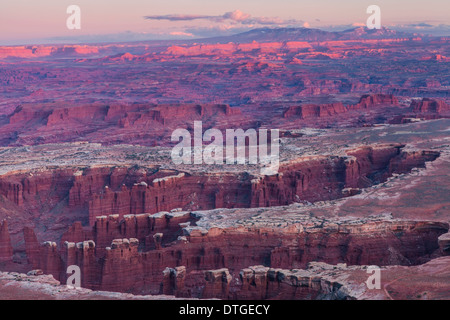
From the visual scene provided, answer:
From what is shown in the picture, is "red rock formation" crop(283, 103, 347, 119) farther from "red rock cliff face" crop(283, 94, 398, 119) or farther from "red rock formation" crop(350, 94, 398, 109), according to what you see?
"red rock formation" crop(350, 94, 398, 109)

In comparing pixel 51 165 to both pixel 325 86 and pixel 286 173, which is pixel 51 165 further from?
pixel 325 86

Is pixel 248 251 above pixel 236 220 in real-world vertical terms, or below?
below

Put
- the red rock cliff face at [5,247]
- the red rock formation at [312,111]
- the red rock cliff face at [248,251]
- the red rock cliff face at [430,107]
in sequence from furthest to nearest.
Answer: the red rock formation at [312,111] → the red rock cliff face at [430,107] → the red rock cliff face at [5,247] → the red rock cliff face at [248,251]

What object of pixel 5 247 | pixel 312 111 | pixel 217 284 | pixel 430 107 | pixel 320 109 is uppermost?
pixel 217 284

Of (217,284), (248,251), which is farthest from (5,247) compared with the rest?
(217,284)

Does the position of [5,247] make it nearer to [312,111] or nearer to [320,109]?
[312,111]

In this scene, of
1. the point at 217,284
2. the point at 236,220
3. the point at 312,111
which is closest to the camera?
the point at 217,284

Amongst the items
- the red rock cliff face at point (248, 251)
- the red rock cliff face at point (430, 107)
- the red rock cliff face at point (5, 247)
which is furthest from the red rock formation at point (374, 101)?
the red rock cliff face at point (5, 247)

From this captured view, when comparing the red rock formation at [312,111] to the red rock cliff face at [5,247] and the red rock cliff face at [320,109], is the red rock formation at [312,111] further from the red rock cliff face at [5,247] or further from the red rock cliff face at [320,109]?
the red rock cliff face at [5,247]

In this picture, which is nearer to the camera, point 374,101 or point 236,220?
point 236,220

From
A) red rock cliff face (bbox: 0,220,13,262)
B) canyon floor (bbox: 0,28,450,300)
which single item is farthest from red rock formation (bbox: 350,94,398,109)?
red rock cliff face (bbox: 0,220,13,262)

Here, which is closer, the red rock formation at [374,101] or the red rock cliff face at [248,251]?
the red rock cliff face at [248,251]
